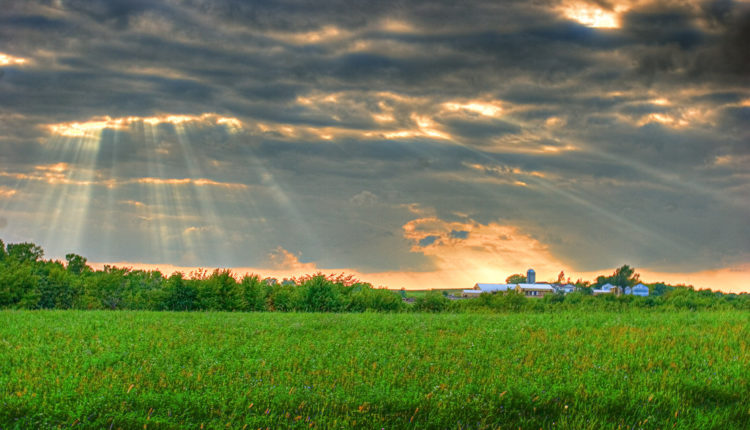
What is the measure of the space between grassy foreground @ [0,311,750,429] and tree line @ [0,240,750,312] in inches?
189

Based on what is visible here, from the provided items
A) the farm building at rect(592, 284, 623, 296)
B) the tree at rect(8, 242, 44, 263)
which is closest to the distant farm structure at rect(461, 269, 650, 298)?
the farm building at rect(592, 284, 623, 296)

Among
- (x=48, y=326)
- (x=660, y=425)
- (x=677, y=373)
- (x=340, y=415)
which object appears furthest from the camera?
(x=48, y=326)

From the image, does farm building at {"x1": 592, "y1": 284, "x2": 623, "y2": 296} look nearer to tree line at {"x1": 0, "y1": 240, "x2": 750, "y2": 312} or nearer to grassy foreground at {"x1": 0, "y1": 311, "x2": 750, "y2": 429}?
tree line at {"x1": 0, "y1": 240, "x2": 750, "y2": 312}

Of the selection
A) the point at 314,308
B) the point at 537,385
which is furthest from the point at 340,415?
the point at 314,308

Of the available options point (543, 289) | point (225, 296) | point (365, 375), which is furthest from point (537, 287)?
point (365, 375)

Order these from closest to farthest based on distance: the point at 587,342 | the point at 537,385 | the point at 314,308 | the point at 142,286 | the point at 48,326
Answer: the point at 537,385 → the point at 587,342 → the point at 48,326 → the point at 314,308 → the point at 142,286

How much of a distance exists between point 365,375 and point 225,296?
11.5m

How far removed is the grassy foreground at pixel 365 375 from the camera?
23.0ft

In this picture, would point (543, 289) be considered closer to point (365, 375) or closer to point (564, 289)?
point (564, 289)

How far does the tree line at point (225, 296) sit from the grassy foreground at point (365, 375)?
4.81 meters

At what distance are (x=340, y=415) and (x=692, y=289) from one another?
22.4 meters

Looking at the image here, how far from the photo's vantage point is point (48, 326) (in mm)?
13344

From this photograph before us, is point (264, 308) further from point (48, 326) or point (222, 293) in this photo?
point (48, 326)

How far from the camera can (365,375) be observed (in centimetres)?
878
